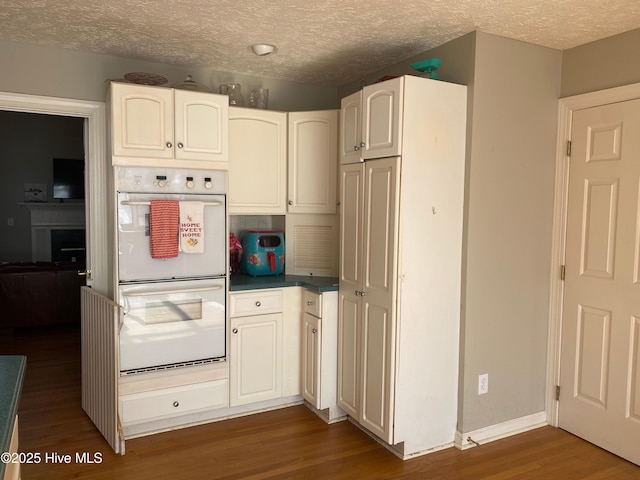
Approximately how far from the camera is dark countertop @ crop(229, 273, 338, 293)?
3186 mm

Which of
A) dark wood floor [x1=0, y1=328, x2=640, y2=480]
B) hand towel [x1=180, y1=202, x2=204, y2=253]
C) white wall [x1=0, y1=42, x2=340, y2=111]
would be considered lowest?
dark wood floor [x1=0, y1=328, x2=640, y2=480]

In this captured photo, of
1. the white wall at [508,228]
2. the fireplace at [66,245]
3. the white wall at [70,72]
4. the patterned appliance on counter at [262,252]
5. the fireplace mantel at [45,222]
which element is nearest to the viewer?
the white wall at [508,228]

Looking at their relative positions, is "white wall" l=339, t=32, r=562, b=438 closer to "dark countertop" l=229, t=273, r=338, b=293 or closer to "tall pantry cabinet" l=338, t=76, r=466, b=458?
"tall pantry cabinet" l=338, t=76, r=466, b=458

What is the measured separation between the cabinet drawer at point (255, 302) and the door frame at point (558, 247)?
5.89ft

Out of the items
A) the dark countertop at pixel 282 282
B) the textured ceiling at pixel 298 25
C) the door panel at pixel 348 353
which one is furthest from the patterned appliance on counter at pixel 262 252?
the textured ceiling at pixel 298 25

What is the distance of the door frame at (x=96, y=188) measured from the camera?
3.23 m

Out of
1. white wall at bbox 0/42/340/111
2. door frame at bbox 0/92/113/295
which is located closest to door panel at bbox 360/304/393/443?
door frame at bbox 0/92/113/295

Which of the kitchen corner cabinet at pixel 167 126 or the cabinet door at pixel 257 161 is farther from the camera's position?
the cabinet door at pixel 257 161

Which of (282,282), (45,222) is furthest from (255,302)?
(45,222)

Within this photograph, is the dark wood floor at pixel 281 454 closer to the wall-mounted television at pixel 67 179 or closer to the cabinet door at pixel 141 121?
the cabinet door at pixel 141 121

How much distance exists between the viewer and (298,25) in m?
2.69

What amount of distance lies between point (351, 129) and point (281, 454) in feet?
6.42

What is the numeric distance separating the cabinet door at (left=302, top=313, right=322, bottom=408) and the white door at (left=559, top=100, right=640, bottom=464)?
156 centimetres

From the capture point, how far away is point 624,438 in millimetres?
2775
